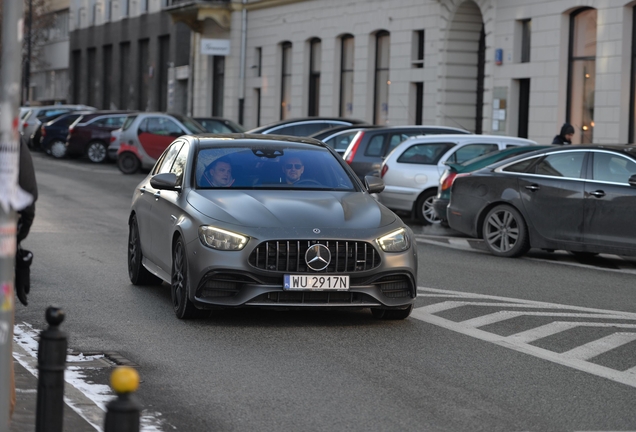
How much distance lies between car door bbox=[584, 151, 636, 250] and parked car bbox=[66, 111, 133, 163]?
25799 millimetres

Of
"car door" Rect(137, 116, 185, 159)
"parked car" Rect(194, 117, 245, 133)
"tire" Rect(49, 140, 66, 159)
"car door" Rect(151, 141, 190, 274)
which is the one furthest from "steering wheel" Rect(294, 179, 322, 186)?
"tire" Rect(49, 140, 66, 159)

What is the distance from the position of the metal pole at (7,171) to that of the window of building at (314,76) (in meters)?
36.6

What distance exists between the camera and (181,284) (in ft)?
31.3

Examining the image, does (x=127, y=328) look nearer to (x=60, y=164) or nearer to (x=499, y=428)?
(x=499, y=428)

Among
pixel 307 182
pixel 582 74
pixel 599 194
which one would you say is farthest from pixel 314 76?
pixel 307 182

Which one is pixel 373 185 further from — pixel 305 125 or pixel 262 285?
pixel 305 125

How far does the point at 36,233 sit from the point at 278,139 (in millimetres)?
6668

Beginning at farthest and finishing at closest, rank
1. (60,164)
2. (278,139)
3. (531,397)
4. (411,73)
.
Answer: (60,164)
(411,73)
(278,139)
(531,397)

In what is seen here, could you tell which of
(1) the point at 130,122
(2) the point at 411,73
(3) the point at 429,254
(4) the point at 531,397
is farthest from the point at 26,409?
(2) the point at 411,73

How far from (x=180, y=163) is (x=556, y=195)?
5560 mm

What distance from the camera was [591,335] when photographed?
9273mm

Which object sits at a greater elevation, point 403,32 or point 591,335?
point 403,32

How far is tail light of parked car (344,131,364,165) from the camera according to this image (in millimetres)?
20844

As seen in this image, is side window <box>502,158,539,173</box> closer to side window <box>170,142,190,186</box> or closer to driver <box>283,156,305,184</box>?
driver <box>283,156,305,184</box>
